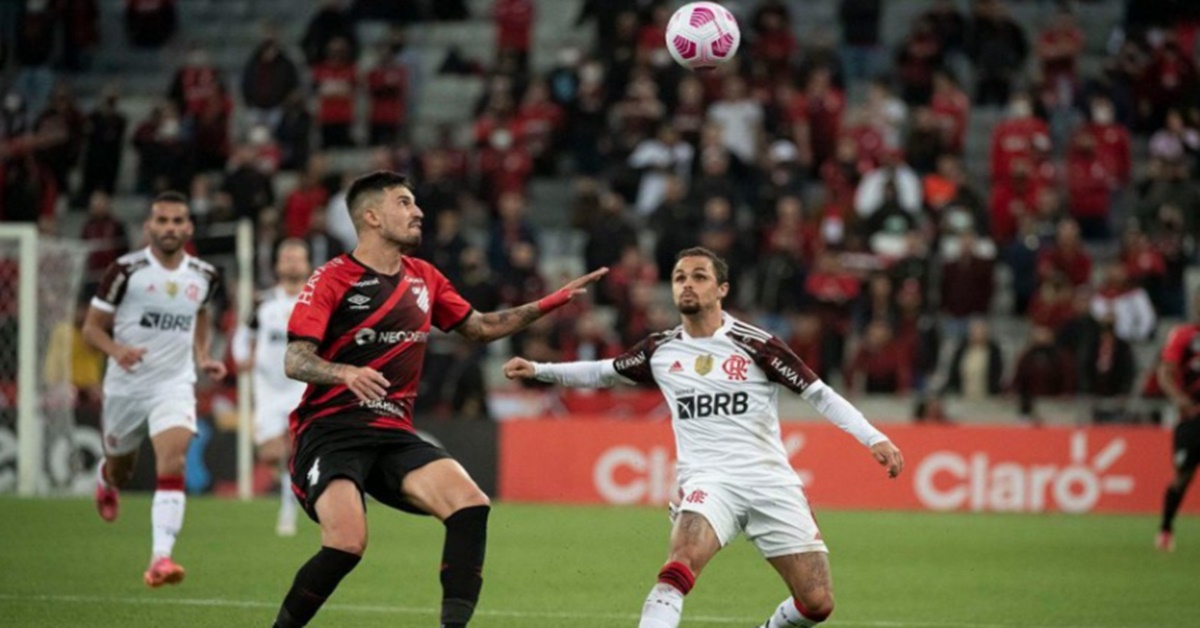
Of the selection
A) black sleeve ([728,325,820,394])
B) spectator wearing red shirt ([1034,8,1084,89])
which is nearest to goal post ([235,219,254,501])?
spectator wearing red shirt ([1034,8,1084,89])

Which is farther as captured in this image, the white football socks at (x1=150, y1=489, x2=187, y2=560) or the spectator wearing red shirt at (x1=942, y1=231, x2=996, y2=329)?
the spectator wearing red shirt at (x1=942, y1=231, x2=996, y2=329)

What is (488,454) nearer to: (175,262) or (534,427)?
(534,427)

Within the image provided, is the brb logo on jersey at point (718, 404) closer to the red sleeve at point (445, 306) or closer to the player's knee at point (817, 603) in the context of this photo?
the player's knee at point (817, 603)

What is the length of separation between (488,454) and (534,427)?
27.1 inches

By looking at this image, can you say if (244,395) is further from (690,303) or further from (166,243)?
(690,303)

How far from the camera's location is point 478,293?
24.6 meters

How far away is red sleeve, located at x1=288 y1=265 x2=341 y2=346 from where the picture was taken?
9.38m

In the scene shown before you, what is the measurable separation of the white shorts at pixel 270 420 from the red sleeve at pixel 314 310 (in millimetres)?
8985

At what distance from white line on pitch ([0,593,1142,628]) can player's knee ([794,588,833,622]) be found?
1.98 meters

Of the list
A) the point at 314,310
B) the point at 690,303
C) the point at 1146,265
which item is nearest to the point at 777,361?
the point at 690,303

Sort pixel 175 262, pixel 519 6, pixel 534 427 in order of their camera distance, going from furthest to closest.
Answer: pixel 519 6 → pixel 534 427 → pixel 175 262

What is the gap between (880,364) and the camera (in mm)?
23812

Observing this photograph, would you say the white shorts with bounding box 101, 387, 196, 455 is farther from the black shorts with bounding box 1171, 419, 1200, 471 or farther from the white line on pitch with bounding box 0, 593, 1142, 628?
the black shorts with bounding box 1171, 419, 1200, 471

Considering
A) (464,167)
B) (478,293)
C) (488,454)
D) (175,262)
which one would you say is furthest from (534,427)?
(175,262)
